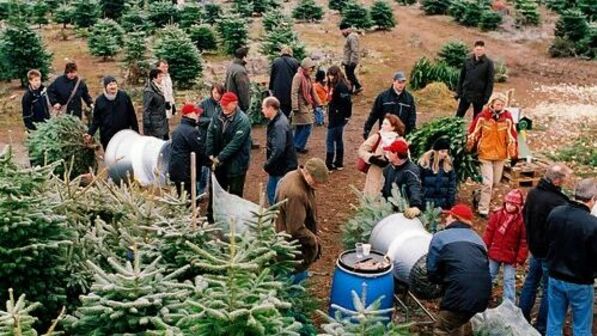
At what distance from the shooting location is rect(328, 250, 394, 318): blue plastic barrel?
Answer: 671 cm

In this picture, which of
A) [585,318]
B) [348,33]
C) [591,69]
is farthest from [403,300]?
[591,69]

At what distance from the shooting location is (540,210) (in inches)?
286

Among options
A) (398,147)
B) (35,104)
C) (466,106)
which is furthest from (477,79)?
(35,104)

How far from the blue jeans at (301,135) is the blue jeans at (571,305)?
19.9ft

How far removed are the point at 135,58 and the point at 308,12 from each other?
9382 mm

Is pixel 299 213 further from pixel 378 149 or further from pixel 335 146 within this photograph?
pixel 335 146

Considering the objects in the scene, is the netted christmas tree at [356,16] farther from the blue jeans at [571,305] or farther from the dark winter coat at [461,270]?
the dark winter coat at [461,270]

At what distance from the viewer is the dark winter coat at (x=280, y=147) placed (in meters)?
9.41

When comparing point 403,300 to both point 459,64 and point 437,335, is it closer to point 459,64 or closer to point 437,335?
point 437,335

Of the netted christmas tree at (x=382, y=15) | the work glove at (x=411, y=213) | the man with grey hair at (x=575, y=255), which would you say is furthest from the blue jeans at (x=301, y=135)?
the netted christmas tree at (x=382, y=15)

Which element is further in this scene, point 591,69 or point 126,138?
point 591,69

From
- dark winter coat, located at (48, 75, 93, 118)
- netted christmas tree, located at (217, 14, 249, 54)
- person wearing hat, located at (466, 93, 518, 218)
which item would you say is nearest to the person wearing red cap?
person wearing hat, located at (466, 93, 518, 218)

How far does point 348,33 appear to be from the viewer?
16.4 meters

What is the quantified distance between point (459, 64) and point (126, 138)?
36.7ft
